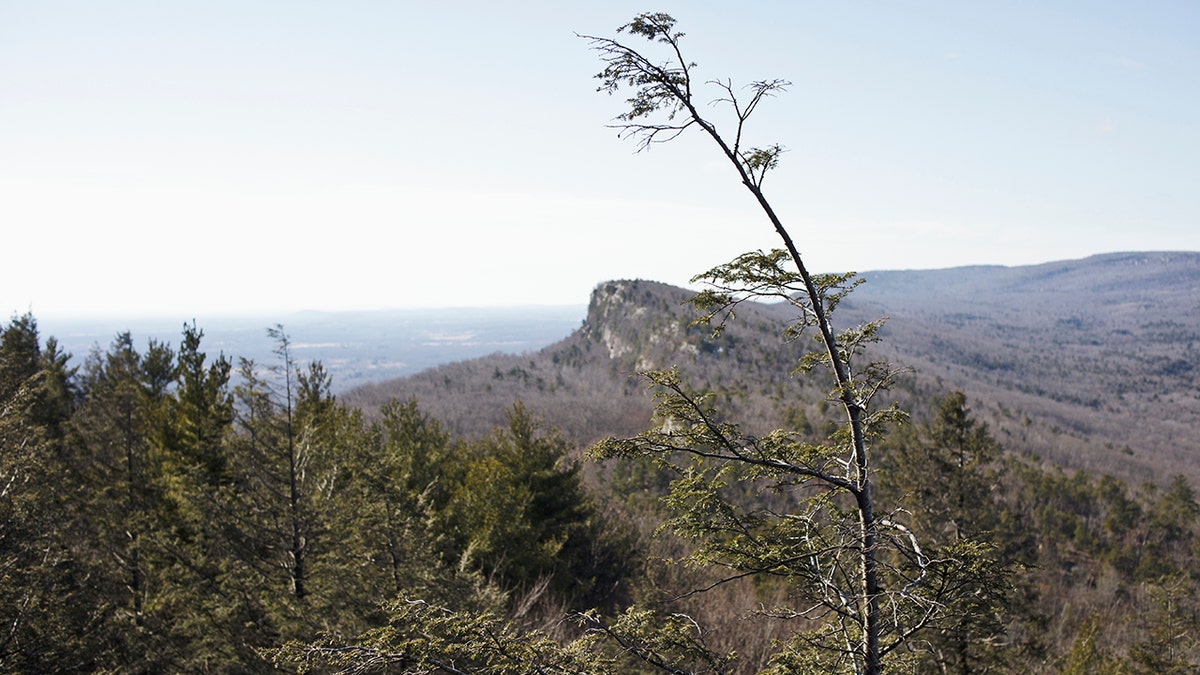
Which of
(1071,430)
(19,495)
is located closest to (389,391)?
(19,495)

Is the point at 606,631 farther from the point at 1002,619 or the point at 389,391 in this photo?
the point at 389,391

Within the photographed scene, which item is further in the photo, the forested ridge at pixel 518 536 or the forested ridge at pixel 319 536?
the forested ridge at pixel 319 536

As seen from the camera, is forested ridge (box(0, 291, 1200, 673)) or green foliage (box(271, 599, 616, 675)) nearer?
green foliage (box(271, 599, 616, 675))

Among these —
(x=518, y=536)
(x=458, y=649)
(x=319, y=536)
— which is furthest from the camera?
(x=518, y=536)

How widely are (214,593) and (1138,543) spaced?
82107 millimetres

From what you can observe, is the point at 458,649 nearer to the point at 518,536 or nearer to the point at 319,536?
the point at 319,536

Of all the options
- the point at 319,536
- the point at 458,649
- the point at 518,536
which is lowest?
the point at 518,536

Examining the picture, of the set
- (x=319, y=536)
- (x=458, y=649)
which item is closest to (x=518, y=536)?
(x=319, y=536)

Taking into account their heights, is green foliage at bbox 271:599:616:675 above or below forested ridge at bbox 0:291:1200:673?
above

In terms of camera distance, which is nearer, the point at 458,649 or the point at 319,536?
the point at 458,649

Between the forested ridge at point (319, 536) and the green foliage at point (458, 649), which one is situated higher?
the green foliage at point (458, 649)

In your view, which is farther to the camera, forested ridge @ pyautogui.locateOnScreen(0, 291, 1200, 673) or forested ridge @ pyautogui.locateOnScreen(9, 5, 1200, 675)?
forested ridge @ pyautogui.locateOnScreen(0, 291, 1200, 673)

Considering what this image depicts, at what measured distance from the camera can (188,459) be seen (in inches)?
671

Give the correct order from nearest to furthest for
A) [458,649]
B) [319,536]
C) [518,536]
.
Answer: [458,649] < [319,536] < [518,536]
